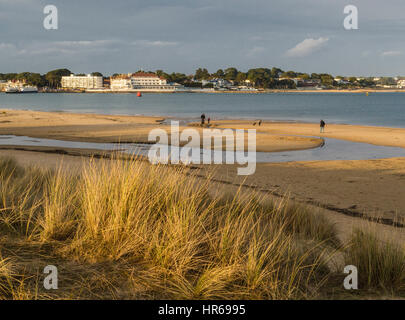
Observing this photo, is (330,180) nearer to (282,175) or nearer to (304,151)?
(282,175)

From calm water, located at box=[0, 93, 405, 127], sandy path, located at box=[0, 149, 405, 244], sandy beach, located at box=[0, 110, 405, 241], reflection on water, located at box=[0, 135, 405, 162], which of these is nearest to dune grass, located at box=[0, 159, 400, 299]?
sandy beach, located at box=[0, 110, 405, 241]

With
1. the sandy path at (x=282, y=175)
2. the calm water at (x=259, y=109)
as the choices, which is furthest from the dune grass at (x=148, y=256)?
the calm water at (x=259, y=109)

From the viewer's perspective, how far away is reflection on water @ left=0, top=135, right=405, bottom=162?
21297 millimetres

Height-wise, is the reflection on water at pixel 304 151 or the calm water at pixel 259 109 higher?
the calm water at pixel 259 109

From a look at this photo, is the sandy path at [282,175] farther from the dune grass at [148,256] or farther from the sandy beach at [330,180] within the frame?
the dune grass at [148,256]

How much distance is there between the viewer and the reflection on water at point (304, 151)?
69.9 feet

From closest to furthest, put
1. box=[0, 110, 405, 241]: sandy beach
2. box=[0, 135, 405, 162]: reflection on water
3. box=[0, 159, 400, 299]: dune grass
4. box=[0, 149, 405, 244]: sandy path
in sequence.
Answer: box=[0, 159, 400, 299]: dune grass
box=[0, 149, 405, 244]: sandy path
box=[0, 110, 405, 241]: sandy beach
box=[0, 135, 405, 162]: reflection on water

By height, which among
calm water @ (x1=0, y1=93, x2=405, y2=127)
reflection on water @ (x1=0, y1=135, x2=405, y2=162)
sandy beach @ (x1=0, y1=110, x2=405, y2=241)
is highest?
calm water @ (x1=0, y1=93, x2=405, y2=127)

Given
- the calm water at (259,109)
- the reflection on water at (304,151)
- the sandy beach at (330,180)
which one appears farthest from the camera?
the calm water at (259,109)

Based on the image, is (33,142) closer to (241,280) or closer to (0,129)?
(0,129)

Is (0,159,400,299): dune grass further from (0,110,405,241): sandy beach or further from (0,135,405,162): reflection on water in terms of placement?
(0,135,405,162): reflection on water

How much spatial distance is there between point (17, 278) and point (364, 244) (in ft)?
13.4

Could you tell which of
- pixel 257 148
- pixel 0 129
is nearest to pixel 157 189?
pixel 257 148
